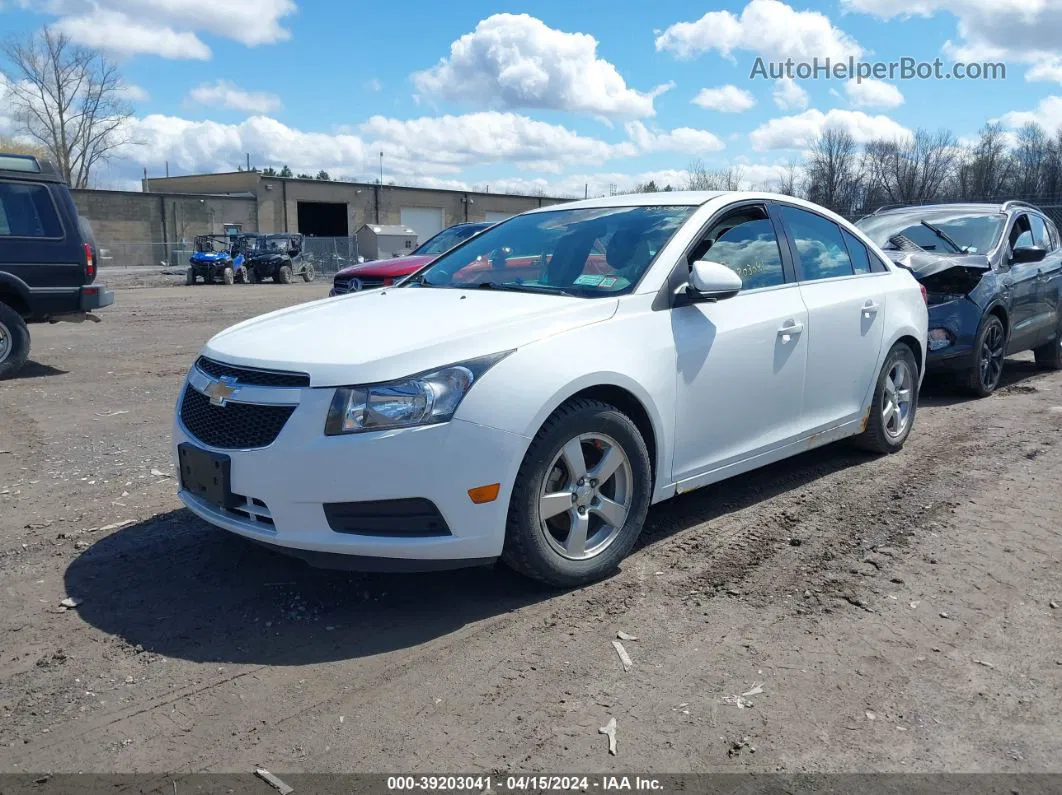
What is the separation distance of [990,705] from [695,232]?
2486mm

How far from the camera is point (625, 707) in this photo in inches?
116

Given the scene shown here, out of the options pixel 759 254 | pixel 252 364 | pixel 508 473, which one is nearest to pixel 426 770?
pixel 508 473

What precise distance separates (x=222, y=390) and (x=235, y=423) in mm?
175

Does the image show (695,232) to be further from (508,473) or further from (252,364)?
(252,364)

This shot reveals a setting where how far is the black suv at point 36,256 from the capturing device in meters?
9.45

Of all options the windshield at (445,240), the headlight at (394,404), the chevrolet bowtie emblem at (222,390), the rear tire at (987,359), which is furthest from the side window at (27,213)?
the rear tire at (987,359)

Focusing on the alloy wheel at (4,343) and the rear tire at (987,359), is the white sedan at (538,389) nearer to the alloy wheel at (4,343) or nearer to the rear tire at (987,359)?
the rear tire at (987,359)

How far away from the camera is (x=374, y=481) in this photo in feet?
11.0

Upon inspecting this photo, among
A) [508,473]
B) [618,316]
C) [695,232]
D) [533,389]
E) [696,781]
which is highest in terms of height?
[695,232]

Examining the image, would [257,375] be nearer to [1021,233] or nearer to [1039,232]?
[1021,233]

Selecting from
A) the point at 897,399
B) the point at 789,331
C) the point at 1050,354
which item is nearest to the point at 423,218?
the point at 1050,354

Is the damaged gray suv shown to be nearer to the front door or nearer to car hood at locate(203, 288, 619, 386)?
the front door

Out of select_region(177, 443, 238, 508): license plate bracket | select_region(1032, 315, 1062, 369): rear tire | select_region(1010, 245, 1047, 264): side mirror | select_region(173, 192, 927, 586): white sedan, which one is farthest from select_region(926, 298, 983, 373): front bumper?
select_region(177, 443, 238, 508): license plate bracket

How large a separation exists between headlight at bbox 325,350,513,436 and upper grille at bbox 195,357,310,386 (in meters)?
0.20
